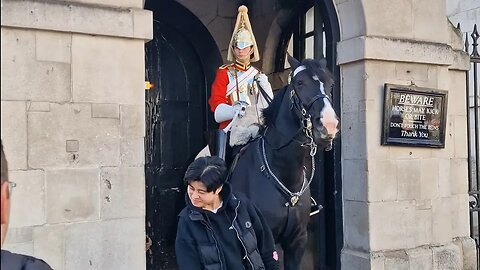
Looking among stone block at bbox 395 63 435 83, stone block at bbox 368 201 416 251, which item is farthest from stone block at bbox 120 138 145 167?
stone block at bbox 395 63 435 83

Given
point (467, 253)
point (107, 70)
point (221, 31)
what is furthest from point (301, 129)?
point (221, 31)

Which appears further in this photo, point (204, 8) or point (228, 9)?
point (228, 9)

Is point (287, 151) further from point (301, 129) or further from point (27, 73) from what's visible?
point (27, 73)

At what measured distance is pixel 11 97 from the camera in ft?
13.9

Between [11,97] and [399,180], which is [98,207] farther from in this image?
[399,180]

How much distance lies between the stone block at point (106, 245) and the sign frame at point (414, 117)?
9.00 feet

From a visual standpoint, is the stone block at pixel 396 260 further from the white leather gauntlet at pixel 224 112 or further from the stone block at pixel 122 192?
the stone block at pixel 122 192

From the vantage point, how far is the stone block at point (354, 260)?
19.3 ft

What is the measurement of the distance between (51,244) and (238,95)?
236cm

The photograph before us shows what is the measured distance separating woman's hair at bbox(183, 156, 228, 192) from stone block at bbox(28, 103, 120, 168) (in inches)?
62.5

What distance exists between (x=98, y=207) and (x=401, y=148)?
128 inches

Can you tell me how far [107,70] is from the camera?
4637 mm

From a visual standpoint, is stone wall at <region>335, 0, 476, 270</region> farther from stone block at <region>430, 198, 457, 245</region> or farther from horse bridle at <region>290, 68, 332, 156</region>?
horse bridle at <region>290, 68, 332, 156</region>

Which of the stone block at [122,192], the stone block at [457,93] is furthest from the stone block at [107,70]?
the stone block at [457,93]
